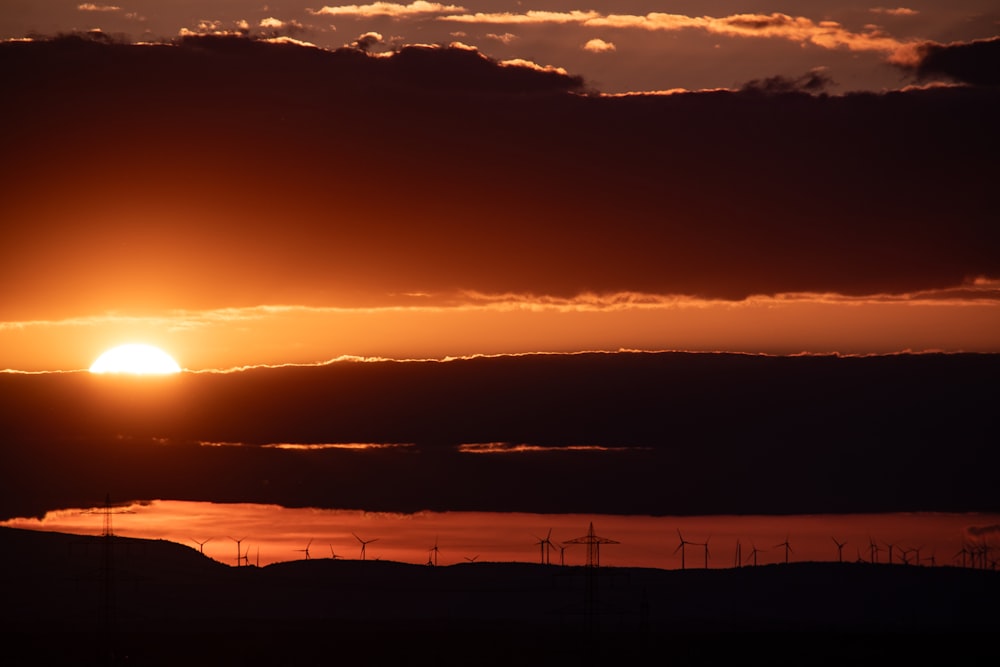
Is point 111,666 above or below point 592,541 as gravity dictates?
below

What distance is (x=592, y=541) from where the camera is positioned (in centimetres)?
18162

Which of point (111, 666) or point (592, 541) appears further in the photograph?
point (111, 666)

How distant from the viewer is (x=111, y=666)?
198m

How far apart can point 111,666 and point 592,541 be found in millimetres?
64788
